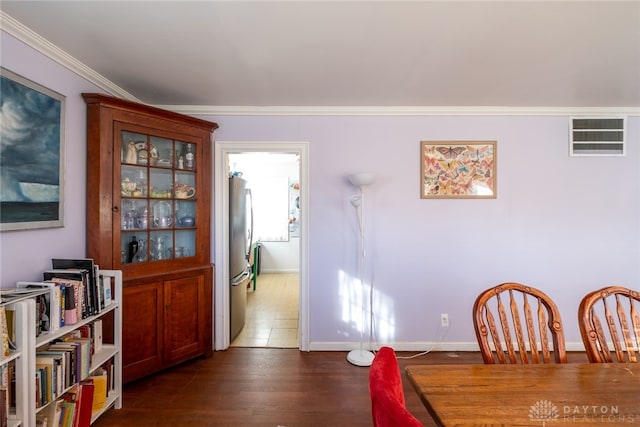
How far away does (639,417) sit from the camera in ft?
3.05

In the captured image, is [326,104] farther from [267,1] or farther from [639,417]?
[639,417]

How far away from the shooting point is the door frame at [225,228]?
9.21 feet

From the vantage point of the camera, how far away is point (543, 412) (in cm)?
95

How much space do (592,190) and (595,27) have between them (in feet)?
6.07

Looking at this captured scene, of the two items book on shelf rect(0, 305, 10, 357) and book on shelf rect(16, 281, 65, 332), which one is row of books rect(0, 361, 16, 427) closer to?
book on shelf rect(0, 305, 10, 357)

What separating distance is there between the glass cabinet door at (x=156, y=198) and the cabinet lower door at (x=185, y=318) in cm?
27

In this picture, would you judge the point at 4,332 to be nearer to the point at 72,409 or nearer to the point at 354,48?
the point at 72,409

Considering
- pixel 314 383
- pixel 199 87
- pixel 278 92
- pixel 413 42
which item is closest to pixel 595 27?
pixel 413 42

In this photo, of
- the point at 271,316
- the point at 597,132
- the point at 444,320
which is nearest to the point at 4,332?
the point at 271,316

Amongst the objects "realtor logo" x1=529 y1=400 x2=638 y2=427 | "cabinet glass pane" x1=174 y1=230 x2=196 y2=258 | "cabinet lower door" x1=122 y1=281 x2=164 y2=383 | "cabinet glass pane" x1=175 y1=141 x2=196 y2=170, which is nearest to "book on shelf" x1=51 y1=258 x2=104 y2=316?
"cabinet lower door" x1=122 y1=281 x2=164 y2=383

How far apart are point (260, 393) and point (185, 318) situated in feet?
2.97

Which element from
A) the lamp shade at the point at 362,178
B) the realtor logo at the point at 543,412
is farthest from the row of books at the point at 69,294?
the realtor logo at the point at 543,412

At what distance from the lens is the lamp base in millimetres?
2566

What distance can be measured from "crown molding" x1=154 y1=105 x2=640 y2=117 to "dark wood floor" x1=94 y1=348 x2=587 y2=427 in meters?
2.33
